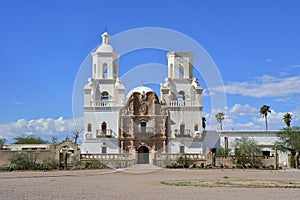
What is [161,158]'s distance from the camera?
47844 millimetres

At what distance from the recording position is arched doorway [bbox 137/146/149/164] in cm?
5112

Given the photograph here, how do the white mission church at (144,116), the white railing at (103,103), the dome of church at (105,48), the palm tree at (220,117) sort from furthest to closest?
1. the palm tree at (220,117)
2. the dome of church at (105,48)
3. the white railing at (103,103)
4. the white mission church at (144,116)

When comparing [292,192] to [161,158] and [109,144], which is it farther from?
[109,144]

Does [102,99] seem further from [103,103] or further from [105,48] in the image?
[105,48]

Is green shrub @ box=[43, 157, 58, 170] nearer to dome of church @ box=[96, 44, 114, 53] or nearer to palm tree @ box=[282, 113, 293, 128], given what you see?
dome of church @ box=[96, 44, 114, 53]

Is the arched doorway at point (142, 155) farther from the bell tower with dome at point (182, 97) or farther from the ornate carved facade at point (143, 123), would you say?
the bell tower with dome at point (182, 97)

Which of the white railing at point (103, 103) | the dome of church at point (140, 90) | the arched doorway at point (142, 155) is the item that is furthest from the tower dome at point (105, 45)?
the arched doorway at point (142, 155)

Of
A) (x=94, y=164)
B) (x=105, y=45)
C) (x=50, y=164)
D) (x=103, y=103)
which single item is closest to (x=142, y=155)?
(x=103, y=103)

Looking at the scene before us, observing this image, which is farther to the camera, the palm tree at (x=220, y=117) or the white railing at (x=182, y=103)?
the palm tree at (x=220, y=117)

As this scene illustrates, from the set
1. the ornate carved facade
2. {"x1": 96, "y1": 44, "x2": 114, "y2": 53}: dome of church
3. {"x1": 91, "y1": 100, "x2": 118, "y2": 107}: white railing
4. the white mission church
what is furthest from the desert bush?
{"x1": 96, "y1": 44, "x2": 114, "y2": 53}: dome of church

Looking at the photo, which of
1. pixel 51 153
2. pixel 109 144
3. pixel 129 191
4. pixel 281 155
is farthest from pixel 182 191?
pixel 281 155

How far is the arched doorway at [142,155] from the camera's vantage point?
2013 inches

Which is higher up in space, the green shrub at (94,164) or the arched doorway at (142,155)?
the arched doorway at (142,155)

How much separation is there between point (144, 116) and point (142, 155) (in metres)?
4.92
